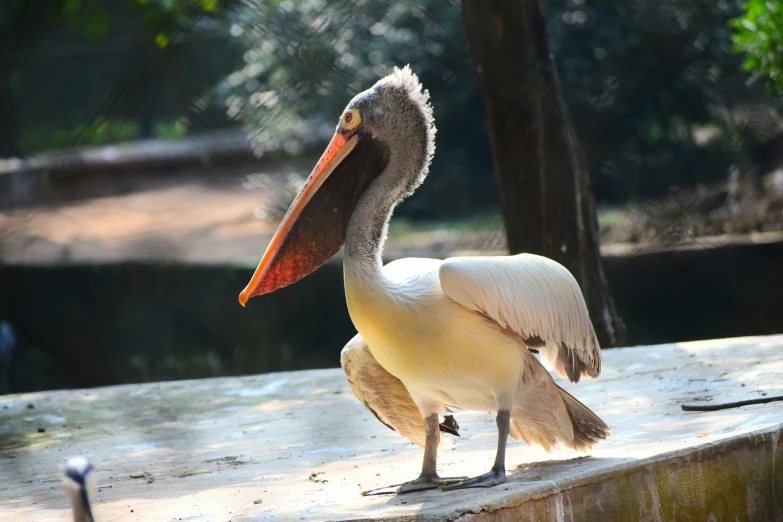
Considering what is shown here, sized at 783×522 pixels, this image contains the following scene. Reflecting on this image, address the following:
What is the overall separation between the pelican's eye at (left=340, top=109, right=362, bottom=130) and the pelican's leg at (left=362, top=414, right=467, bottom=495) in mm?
936

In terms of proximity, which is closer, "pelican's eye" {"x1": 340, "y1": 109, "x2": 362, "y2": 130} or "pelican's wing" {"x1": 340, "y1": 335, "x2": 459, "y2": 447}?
"pelican's eye" {"x1": 340, "y1": 109, "x2": 362, "y2": 130}

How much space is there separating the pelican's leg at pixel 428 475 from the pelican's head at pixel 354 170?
64 centimetres

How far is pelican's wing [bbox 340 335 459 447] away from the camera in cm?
329

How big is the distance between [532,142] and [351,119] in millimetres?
2372

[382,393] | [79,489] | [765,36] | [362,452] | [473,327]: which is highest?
[765,36]

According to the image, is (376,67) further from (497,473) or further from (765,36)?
(497,473)


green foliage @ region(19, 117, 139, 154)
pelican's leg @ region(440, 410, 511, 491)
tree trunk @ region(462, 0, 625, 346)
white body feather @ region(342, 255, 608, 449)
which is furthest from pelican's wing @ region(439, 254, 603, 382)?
green foliage @ region(19, 117, 139, 154)

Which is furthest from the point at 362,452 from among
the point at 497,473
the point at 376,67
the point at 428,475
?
the point at 376,67

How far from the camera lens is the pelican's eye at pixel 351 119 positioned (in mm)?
3166

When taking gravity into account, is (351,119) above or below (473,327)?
above

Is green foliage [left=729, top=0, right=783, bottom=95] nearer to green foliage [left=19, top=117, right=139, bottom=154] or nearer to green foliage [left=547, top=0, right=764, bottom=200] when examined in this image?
green foliage [left=547, top=0, right=764, bottom=200]

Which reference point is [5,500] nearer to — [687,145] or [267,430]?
[267,430]

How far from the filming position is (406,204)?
9.44 meters

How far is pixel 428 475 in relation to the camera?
3064 mm
